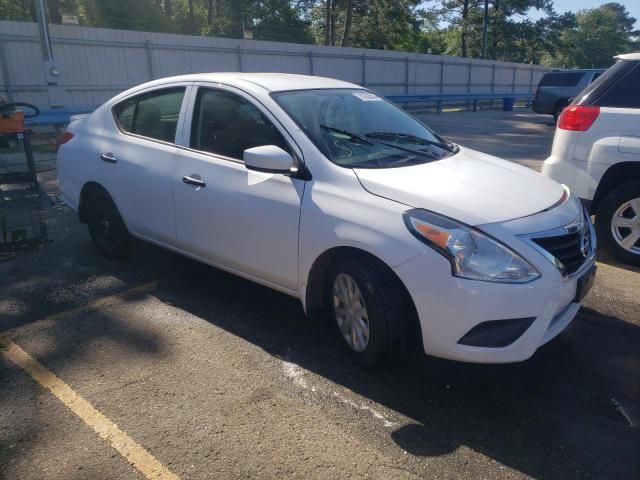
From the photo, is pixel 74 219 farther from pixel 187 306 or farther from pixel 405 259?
pixel 405 259

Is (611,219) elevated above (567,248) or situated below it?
below

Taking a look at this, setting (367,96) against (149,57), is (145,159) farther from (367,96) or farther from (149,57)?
(149,57)

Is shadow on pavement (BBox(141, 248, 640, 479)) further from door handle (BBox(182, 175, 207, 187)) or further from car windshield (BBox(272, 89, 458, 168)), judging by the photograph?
car windshield (BBox(272, 89, 458, 168))

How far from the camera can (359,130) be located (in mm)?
3820

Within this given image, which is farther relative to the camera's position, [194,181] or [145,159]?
[145,159]

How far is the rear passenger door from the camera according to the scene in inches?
168

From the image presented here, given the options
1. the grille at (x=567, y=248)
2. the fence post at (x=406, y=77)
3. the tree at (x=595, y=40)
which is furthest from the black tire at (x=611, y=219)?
the tree at (x=595, y=40)

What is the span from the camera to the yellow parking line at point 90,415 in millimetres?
2518

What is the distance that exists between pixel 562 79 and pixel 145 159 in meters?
17.9

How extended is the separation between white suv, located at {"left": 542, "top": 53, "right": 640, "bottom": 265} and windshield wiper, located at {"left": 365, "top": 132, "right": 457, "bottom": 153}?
1.51 m

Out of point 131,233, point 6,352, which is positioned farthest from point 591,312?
point 6,352

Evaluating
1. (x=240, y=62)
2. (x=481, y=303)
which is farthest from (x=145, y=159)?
(x=240, y=62)

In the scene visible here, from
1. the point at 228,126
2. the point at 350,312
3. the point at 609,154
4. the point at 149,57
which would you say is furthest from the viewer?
the point at 149,57

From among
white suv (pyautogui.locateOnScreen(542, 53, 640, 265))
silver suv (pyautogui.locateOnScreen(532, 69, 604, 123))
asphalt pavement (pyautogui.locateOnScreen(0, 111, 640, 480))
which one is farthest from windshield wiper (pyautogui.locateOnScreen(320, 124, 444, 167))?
silver suv (pyautogui.locateOnScreen(532, 69, 604, 123))
